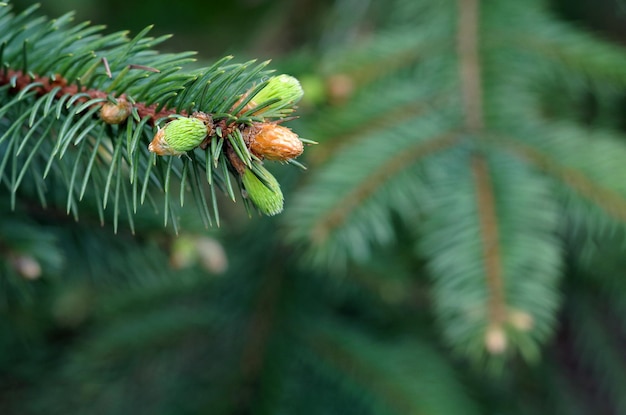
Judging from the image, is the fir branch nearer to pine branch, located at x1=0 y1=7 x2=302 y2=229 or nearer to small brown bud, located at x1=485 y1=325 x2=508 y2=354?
small brown bud, located at x1=485 y1=325 x2=508 y2=354

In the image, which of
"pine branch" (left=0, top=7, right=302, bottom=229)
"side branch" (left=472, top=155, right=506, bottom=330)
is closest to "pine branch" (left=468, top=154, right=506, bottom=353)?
"side branch" (left=472, top=155, right=506, bottom=330)

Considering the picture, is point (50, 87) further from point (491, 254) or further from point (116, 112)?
point (491, 254)

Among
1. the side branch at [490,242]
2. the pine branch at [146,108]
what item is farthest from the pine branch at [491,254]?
the pine branch at [146,108]

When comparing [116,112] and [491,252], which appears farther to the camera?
[491,252]

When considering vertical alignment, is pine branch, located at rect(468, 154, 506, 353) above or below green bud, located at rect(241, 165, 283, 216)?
below

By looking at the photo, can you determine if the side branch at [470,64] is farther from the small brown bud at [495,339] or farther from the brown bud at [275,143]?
the brown bud at [275,143]

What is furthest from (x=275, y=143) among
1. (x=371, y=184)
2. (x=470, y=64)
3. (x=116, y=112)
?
(x=470, y=64)

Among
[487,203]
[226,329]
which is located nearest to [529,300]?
[487,203]

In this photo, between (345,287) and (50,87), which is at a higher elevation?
(50,87)
